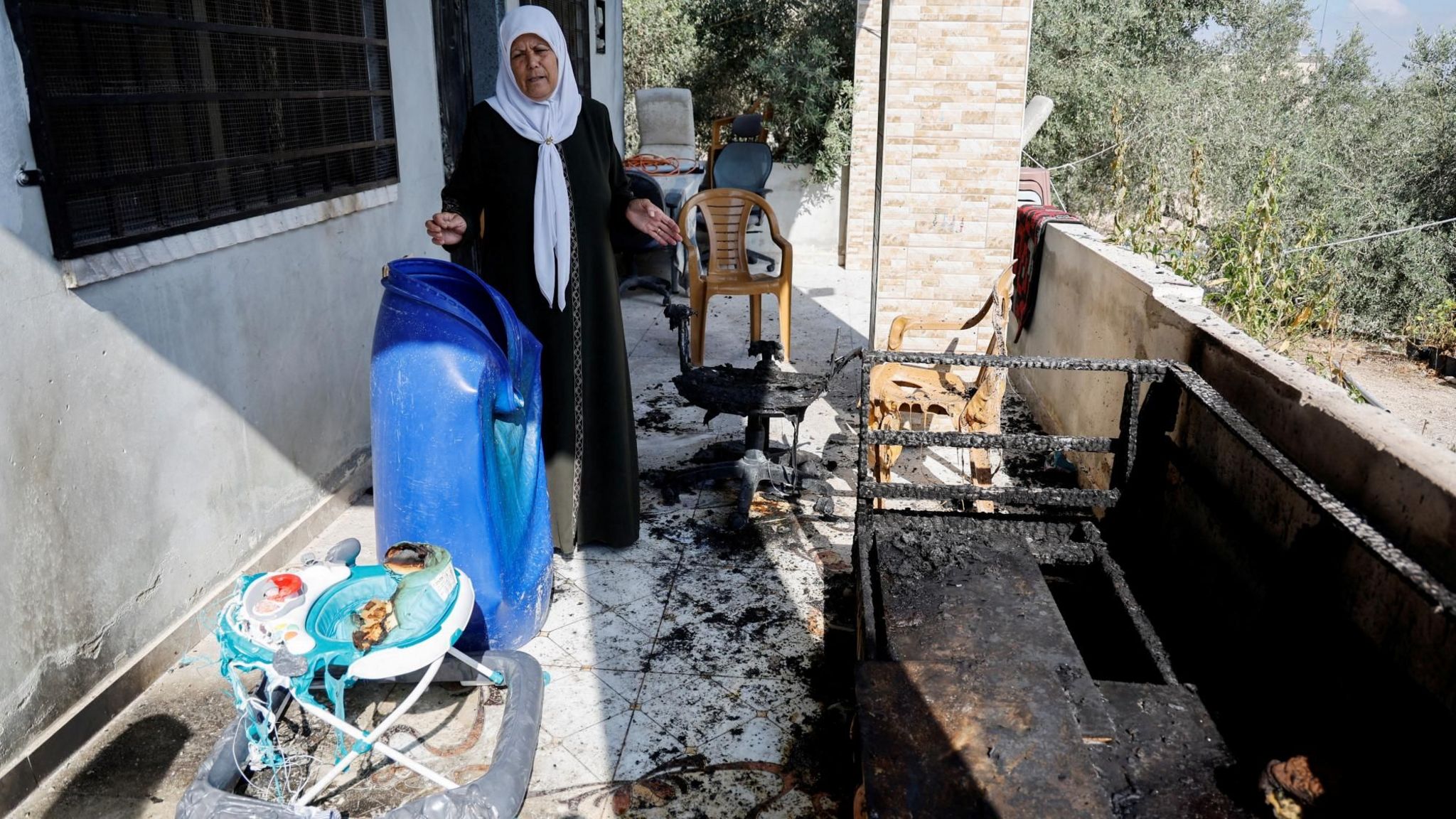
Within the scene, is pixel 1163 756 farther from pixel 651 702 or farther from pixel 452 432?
pixel 452 432

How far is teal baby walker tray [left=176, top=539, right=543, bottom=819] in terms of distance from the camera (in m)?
2.20

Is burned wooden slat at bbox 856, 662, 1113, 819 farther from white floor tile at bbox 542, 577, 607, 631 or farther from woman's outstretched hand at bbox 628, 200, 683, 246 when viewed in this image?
woman's outstretched hand at bbox 628, 200, 683, 246

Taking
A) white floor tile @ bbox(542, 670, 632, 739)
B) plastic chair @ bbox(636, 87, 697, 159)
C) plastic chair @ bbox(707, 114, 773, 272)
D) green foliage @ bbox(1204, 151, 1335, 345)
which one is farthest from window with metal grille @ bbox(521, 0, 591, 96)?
white floor tile @ bbox(542, 670, 632, 739)

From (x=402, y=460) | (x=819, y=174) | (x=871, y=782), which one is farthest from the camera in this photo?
(x=819, y=174)

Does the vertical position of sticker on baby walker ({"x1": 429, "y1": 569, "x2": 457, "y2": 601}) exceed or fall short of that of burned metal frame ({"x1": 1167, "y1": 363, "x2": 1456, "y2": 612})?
it falls short

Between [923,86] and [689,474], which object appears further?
[923,86]

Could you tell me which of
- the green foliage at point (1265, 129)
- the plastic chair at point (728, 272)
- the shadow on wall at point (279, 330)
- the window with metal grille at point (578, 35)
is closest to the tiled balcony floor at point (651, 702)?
the shadow on wall at point (279, 330)

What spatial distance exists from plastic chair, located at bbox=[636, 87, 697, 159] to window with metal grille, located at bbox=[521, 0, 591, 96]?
6.98 feet

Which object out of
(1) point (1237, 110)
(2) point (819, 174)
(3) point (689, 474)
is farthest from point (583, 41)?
(1) point (1237, 110)

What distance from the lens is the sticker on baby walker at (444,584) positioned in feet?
7.79

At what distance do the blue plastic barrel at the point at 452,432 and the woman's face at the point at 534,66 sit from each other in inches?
29.4

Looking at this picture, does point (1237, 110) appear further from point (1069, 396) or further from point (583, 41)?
point (1069, 396)

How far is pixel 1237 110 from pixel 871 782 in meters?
12.4

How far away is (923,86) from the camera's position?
A: 483cm
